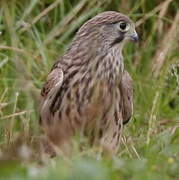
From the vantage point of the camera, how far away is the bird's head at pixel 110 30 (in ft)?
20.7

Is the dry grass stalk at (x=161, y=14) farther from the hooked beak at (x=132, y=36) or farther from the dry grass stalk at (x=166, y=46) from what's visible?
the hooked beak at (x=132, y=36)

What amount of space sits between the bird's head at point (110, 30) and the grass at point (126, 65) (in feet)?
1.31

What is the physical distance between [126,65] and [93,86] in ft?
6.29

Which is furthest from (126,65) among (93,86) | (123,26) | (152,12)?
(93,86)

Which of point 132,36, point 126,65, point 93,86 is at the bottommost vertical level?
point 126,65

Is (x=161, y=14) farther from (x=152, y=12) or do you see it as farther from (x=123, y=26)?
(x=123, y=26)

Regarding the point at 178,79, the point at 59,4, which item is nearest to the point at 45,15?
the point at 59,4

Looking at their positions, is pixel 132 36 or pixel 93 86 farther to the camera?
pixel 132 36

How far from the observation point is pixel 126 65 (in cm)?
790

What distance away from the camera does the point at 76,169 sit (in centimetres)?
407

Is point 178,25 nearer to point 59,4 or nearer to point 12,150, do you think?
point 59,4

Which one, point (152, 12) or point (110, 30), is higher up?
point (110, 30)

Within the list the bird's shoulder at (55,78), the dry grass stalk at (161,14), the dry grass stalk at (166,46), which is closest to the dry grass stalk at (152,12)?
the dry grass stalk at (161,14)

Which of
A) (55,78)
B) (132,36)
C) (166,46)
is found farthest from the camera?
(166,46)
